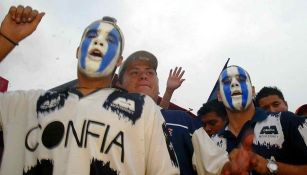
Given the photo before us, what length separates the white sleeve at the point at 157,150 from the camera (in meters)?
2.36

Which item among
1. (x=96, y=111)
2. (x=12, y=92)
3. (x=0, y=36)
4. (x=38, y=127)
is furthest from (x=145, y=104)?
(x=0, y=36)

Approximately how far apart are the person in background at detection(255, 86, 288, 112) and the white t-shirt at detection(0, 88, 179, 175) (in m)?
2.90

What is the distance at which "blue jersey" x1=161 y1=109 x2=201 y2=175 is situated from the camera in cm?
302

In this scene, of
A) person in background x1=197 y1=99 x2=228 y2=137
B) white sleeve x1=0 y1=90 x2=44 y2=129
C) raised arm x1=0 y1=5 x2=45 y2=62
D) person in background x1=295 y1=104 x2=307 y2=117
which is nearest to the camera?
white sleeve x1=0 y1=90 x2=44 y2=129

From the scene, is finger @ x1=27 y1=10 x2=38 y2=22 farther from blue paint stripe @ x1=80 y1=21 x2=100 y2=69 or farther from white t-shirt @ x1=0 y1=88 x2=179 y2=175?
white t-shirt @ x1=0 y1=88 x2=179 y2=175

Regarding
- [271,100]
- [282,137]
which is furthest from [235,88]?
[271,100]

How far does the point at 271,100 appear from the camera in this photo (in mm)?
5066

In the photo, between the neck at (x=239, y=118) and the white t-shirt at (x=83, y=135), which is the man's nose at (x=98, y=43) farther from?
the neck at (x=239, y=118)

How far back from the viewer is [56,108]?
7.97ft

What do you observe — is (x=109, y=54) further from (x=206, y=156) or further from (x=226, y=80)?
(x=226, y=80)

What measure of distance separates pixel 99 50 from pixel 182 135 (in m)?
1.02

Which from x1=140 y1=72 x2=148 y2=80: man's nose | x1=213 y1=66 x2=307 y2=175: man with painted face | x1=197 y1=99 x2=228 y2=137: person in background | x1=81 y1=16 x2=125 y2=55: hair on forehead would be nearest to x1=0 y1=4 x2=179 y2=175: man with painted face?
x1=81 y1=16 x2=125 y2=55: hair on forehead

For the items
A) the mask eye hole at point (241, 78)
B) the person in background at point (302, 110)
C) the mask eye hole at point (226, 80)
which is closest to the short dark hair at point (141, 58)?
the mask eye hole at point (226, 80)

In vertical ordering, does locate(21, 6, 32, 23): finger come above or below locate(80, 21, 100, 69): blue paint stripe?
above
